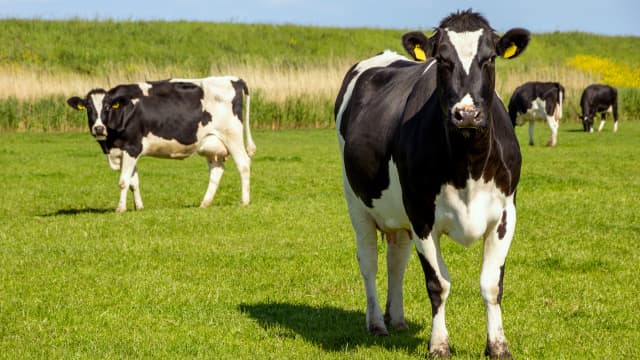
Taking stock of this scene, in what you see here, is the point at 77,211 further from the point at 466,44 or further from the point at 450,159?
the point at 466,44

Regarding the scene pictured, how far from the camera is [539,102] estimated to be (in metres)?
27.9

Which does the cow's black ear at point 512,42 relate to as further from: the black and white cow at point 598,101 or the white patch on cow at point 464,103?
the black and white cow at point 598,101

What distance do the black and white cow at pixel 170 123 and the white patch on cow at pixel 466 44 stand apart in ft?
32.8

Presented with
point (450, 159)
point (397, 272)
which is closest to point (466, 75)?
point (450, 159)

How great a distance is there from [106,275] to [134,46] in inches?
1951

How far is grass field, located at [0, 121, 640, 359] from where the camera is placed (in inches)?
256

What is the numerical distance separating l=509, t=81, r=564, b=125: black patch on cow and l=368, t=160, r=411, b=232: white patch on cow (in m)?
21.9

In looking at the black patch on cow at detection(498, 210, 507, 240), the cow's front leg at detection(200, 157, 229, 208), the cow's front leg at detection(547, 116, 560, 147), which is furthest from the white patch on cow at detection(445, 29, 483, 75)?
the cow's front leg at detection(547, 116, 560, 147)

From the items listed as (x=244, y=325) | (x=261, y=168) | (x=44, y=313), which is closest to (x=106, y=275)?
(x=44, y=313)

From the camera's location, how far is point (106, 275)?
8.97 meters

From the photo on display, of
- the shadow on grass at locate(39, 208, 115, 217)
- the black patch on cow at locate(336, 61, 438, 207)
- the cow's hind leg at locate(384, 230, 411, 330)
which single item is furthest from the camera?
the shadow on grass at locate(39, 208, 115, 217)

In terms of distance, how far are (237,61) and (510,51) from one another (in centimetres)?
4519

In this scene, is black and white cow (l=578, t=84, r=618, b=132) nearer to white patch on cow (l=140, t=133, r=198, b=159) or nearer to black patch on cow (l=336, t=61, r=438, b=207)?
white patch on cow (l=140, t=133, r=198, b=159)

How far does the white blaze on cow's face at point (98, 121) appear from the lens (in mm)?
14898
